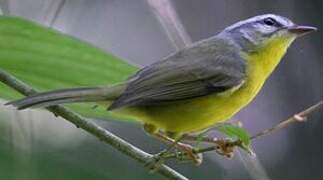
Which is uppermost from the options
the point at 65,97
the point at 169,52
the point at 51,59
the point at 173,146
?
the point at 51,59

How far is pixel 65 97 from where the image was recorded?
5.14 feet

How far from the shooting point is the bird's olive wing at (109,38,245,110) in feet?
6.30

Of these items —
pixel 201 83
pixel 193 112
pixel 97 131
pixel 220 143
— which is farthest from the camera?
pixel 201 83

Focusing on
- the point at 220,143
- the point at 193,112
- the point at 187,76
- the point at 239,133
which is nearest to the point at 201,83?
the point at 187,76

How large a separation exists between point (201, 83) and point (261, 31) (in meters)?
0.38

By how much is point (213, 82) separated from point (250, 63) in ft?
0.77

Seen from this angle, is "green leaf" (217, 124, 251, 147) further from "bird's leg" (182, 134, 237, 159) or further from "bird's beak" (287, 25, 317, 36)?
"bird's beak" (287, 25, 317, 36)

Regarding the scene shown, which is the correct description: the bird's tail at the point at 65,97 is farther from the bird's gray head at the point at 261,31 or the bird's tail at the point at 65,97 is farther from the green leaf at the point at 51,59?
the bird's gray head at the point at 261,31

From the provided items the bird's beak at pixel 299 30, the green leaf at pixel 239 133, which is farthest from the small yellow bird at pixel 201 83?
the green leaf at pixel 239 133

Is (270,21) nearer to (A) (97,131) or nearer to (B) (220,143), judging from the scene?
(B) (220,143)

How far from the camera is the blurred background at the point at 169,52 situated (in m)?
2.38

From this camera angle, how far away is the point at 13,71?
58.5 inches

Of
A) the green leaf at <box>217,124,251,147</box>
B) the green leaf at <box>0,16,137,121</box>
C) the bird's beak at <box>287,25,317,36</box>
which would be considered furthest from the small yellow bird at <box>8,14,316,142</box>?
the green leaf at <box>217,124,251,147</box>

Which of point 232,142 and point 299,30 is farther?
point 299,30
